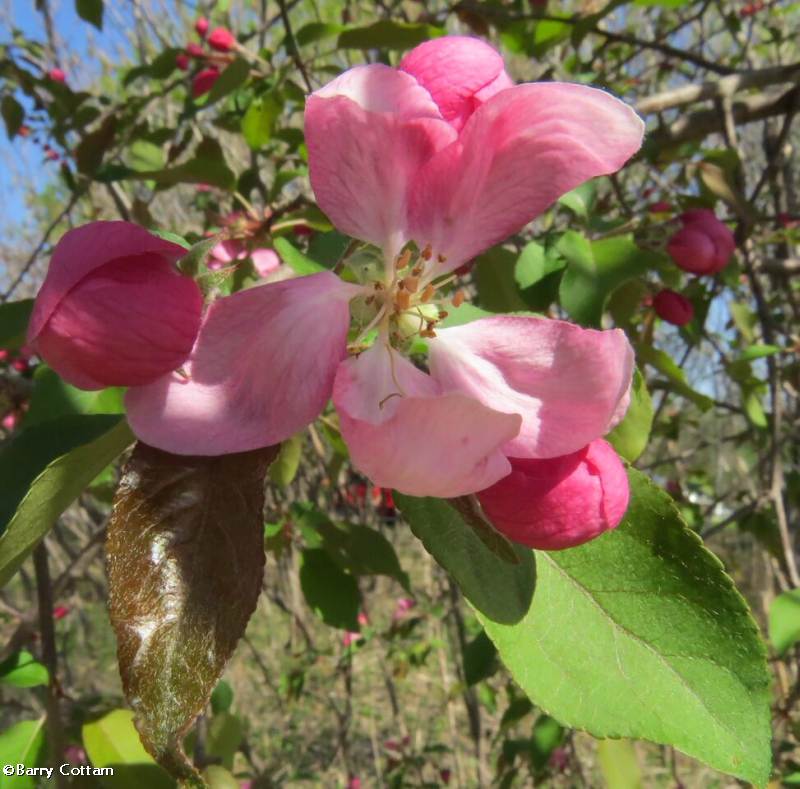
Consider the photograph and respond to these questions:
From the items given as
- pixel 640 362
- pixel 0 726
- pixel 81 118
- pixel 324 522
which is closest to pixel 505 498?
pixel 640 362

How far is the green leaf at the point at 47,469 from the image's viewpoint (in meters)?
0.53

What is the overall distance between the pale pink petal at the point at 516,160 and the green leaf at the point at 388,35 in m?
0.99

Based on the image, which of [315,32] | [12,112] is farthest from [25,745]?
[12,112]

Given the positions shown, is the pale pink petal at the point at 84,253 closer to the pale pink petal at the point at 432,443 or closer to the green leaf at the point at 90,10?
the pale pink petal at the point at 432,443

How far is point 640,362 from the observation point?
1.38 meters

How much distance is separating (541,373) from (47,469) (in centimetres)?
37

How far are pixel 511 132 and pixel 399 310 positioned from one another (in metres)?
0.19

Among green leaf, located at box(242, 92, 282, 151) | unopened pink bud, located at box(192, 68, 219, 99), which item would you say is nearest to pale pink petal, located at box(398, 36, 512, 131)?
green leaf, located at box(242, 92, 282, 151)

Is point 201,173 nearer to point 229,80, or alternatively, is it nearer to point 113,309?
point 229,80

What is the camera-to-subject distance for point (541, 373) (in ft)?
1.98

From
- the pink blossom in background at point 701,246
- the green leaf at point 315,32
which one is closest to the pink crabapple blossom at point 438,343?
the pink blossom in background at point 701,246

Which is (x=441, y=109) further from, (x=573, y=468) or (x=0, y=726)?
(x=0, y=726)

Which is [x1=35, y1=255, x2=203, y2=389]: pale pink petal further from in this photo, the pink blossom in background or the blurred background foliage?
the pink blossom in background

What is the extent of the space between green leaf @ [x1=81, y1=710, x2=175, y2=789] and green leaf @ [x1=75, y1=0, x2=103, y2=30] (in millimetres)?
1722
